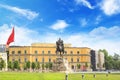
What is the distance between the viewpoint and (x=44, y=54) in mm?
147250

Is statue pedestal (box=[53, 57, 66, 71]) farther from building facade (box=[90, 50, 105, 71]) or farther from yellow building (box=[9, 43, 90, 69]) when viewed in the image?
building facade (box=[90, 50, 105, 71])

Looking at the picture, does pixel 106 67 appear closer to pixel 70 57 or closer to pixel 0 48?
pixel 70 57

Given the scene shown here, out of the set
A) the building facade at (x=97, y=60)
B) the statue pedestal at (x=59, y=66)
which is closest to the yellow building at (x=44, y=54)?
the building facade at (x=97, y=60)

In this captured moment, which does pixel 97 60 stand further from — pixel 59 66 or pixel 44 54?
pixel 59 66

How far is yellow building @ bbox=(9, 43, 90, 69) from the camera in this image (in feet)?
472

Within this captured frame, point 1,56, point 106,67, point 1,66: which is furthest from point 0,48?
point 106,67

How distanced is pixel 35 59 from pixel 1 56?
1663 centimetres

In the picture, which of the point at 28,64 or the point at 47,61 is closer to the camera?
the point at 28,64

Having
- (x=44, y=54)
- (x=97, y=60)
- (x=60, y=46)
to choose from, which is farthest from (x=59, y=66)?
(x=97, y=60)

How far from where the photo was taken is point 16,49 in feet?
473

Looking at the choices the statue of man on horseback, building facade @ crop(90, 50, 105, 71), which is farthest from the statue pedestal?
building facade @ crop(90, 50, 105, 71)

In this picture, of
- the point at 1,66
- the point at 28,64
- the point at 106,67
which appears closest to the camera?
the point at 1,66

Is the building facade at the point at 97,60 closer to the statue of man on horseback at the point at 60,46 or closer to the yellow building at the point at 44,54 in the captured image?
the yellow building at the point at 44,54

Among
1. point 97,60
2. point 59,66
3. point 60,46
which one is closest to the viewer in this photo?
point 59,66
